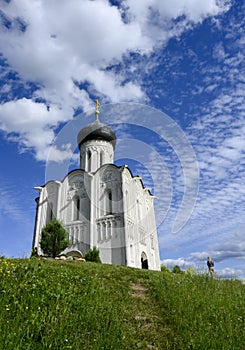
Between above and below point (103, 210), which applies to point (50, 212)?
above

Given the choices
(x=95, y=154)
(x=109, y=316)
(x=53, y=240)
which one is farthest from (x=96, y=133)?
(x=109, y=316)

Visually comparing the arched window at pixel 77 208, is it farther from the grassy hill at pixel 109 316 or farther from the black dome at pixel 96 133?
the grassy hill at pixel 109 316

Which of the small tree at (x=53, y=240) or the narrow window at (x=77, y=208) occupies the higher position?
the narrow window at (x=77, y=208)

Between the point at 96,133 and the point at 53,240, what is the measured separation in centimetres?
1356

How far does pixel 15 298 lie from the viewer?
4.13 metres

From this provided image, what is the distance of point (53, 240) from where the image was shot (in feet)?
50.5

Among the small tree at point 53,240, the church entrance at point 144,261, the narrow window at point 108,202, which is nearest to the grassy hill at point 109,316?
the small tree at point 53,240

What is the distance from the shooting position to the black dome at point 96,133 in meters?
26.2

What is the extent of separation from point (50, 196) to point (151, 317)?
1973 cm

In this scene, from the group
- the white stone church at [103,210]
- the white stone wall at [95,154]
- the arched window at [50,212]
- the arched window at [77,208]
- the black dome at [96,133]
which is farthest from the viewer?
the black dome at [96,133]

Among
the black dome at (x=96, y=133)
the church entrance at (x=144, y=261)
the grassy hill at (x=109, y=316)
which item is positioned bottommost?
the grassy hill at (x=109, y=316)

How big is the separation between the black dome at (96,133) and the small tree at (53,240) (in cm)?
1254

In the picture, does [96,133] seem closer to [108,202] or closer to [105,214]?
[108,202]

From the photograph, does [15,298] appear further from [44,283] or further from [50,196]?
[50,196]
